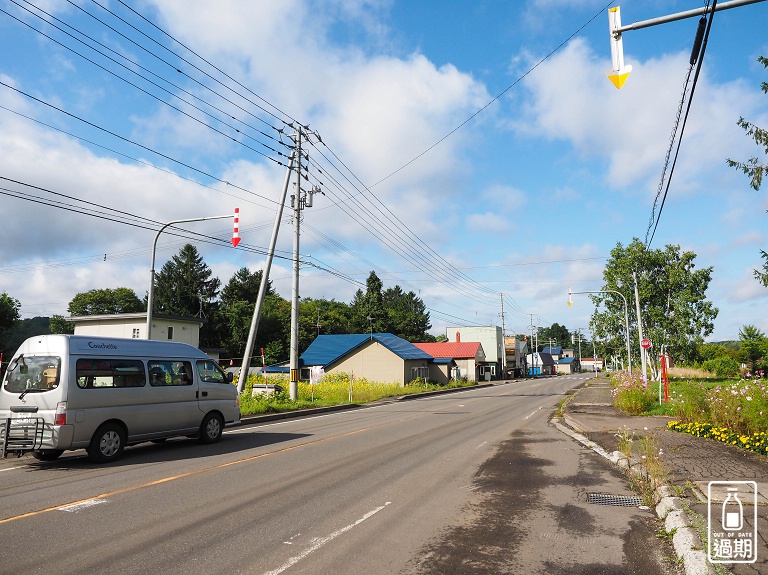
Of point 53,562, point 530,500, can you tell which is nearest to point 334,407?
point 530,500

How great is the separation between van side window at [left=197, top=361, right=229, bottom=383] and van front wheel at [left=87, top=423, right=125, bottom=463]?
2.65m

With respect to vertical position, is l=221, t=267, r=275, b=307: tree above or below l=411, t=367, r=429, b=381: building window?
above

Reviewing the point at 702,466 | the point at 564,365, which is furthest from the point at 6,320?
the point at 564,365

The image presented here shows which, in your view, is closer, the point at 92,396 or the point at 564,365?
the point at 92,396

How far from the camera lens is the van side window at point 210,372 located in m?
13.3

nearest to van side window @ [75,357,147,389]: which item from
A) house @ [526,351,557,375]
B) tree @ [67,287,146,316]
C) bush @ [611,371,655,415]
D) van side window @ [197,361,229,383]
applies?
van side window @ [197,361,229,383]

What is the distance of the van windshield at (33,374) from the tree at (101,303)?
279ft

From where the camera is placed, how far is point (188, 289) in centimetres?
7994

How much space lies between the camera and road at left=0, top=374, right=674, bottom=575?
5.08 m

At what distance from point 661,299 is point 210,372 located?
195 feet

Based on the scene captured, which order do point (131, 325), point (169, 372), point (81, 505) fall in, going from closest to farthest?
point (81, 505) < point (169, 372) < point (131, 325)

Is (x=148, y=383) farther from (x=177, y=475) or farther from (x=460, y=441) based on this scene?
(x=460, y=441)

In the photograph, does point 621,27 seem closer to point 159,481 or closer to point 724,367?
point 159,481

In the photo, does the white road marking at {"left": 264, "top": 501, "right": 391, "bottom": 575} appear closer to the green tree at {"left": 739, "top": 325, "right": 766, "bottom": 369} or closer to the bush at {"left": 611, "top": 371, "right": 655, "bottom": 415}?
the bush at {"left": 611, "top": 371, "right": 655, "bottom": 415}
